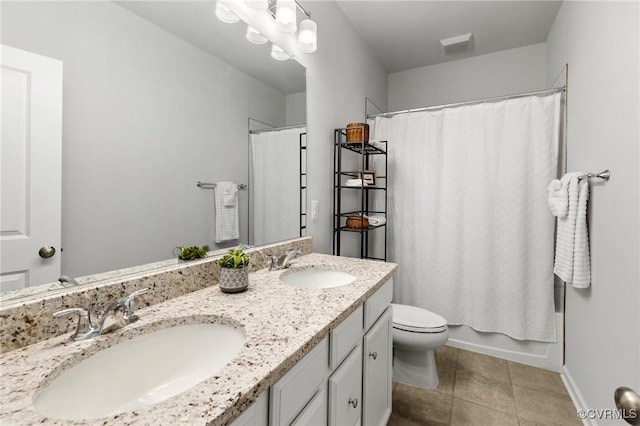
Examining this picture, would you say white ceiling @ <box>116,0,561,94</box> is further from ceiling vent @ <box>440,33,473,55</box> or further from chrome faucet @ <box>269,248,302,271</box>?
chrome faucet @ <box>269,248,302,271</box>

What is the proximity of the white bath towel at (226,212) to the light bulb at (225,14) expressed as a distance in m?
0.71

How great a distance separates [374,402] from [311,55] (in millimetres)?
1956

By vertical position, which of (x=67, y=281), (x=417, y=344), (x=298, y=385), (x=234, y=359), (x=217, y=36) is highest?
(x=217, y=36)

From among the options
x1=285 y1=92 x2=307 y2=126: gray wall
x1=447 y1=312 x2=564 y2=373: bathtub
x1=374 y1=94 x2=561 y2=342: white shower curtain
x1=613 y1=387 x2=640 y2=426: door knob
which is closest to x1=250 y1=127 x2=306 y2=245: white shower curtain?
x1=285 y1=92 x2=307 y2=126: gray wall

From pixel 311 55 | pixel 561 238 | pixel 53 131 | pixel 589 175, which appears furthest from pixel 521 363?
pixel 53 131

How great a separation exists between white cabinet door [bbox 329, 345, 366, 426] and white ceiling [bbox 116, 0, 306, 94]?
131 cm

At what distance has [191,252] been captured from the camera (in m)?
1.08

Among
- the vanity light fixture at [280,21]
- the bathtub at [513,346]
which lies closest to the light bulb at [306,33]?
the vanity light fixture at [280,21]

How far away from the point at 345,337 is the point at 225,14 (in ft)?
4.59

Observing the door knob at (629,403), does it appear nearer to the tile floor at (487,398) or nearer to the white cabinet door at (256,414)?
the white cabinet door at (256,414)

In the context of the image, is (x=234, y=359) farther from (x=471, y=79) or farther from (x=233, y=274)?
(x=471, y=79)

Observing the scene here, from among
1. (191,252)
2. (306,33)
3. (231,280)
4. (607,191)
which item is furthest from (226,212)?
(607,191)

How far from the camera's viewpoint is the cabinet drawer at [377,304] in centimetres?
116

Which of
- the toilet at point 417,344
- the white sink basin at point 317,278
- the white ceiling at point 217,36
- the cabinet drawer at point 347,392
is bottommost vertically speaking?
the toilet at point 417,344
